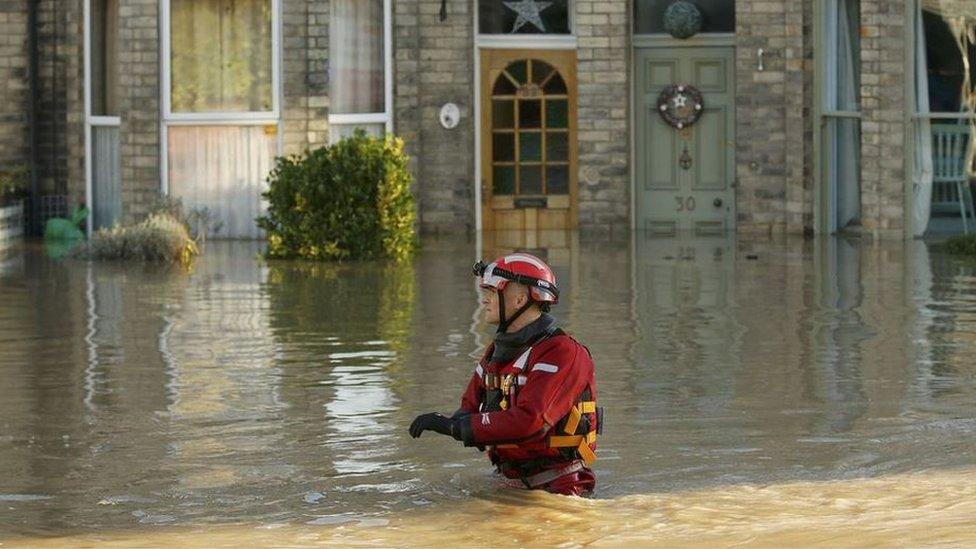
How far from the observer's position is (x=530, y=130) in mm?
26828

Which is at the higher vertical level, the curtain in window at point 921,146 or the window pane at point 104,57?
the window pane at point 104,57

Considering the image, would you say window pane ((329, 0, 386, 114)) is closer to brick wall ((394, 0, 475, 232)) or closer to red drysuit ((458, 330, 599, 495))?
brick wall ((394, 0, 475, 232))

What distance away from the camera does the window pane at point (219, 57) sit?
1016 inches

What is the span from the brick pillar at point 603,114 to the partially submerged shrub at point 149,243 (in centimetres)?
586

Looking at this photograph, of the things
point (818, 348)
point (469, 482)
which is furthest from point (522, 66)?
point (469, 482)

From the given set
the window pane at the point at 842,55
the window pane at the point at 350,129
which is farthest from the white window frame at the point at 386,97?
the window pane at the point at 842,55

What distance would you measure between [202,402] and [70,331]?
391cm

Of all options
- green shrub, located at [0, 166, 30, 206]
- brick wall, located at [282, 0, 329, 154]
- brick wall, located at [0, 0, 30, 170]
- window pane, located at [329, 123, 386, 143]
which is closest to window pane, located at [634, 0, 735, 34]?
window pane, located at [329, 123, 386, 143]

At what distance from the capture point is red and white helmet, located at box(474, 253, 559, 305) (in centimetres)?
866

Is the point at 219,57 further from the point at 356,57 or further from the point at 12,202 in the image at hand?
the point at 12,202

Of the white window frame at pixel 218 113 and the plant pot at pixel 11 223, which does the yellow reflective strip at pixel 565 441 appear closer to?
the plant pot at pixel 11 223

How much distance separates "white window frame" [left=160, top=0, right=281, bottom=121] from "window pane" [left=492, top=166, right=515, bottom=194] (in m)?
3.01

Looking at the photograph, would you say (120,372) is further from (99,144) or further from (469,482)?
(99,144)

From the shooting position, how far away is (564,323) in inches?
Answer: 634
